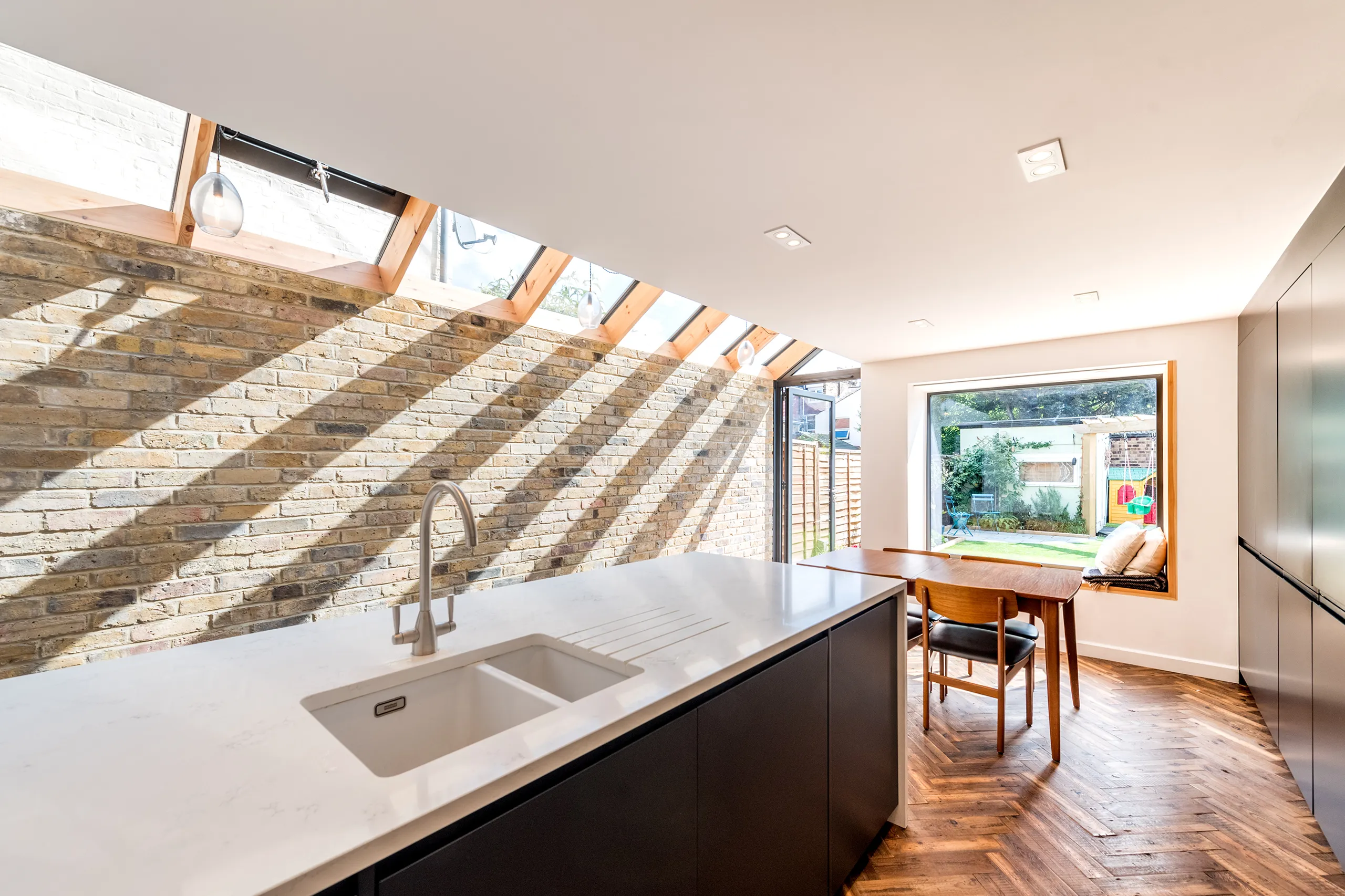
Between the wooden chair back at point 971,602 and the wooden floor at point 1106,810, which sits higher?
the wooden chair back at point 971,602

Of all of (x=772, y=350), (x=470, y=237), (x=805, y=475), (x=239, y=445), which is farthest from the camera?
(x=805, y=475)

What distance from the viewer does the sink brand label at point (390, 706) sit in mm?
1166

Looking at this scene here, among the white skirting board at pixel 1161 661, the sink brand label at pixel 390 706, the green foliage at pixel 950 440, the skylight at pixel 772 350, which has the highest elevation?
the skylight at pixel 772 350

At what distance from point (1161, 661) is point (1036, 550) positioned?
1058mm

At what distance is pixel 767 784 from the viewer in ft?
4.61

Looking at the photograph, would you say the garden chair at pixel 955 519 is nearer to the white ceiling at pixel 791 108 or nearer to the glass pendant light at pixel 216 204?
the white ceiling at pixel 791 108

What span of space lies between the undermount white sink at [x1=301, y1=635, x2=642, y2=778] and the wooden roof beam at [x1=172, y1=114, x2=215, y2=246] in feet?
7.21

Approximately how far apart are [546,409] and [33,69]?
8.46 feet

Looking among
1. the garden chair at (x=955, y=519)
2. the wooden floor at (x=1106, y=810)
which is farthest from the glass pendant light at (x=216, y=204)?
the garden chair at (x=955, y=519)

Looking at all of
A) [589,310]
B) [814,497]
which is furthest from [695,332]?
[814,497]

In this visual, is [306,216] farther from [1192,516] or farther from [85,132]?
[1192,516]

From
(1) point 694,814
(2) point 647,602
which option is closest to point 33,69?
(2) point 647,602

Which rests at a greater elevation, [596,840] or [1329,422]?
[1329,422]

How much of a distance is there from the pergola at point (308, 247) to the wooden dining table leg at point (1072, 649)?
3094 mm
